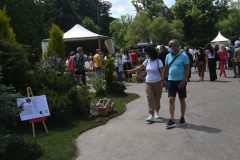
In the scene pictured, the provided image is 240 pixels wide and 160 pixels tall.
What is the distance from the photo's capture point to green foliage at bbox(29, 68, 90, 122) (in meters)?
12.2

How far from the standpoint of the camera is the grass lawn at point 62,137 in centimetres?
912

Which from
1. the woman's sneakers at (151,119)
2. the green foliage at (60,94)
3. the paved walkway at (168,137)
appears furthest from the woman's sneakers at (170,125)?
the green foliage at (60,94)

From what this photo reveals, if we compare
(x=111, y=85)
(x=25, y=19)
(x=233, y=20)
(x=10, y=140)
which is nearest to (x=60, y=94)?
(x=10, y=140)

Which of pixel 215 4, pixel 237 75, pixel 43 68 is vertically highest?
pixel 215 4

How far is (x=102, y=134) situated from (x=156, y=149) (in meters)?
2.32

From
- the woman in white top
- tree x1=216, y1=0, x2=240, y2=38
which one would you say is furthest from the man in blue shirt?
tree x1=216, y1=0, x2=240, y2=38

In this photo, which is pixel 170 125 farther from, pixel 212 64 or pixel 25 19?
pixel 25 19

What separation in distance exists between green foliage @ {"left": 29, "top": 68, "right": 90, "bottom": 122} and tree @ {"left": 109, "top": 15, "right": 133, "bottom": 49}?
80544 millimetres

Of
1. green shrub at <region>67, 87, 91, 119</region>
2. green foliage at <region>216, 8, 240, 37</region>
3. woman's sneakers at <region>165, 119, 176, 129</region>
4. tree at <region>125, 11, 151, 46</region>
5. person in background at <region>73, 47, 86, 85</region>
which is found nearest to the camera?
woman's sneakers at <region>165, 119, 176, 129</region>

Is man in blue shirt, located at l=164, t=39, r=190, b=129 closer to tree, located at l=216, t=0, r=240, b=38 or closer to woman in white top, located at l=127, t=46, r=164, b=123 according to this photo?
woman in white top, located at l=127, t=46, r=164, b=123

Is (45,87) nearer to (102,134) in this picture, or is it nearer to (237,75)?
(102,134)

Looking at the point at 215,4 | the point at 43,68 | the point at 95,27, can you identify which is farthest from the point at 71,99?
the point at 95,27

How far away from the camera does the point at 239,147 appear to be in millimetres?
8672

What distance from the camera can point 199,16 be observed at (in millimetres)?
79875
